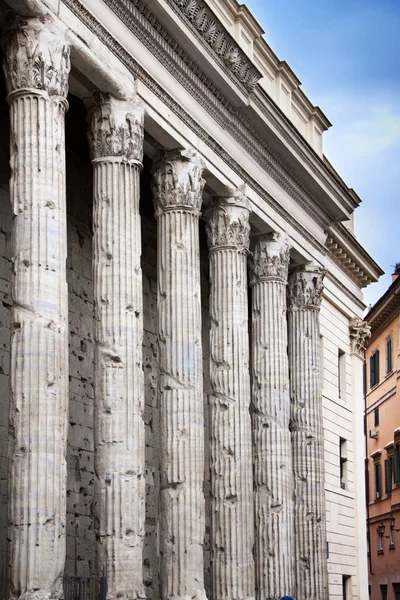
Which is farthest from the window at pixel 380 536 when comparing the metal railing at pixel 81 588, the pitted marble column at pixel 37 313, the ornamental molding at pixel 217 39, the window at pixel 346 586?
the pitted marble column at pixel 37 313

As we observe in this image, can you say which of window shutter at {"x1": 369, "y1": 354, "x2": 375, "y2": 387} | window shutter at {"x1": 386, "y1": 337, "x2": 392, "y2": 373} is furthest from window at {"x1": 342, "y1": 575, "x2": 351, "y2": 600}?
window shutter at {"x1": 369, "y1": 354, "x2": 375, "y2": 387}

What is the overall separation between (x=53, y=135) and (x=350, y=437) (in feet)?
67.2

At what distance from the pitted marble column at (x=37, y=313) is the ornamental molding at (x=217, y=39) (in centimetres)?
410

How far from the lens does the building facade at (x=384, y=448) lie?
46781 millimetres

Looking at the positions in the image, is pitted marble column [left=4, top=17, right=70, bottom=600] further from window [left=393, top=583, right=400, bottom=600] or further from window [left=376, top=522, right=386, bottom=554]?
window [left=376, top=522, right=386, bottom=554]

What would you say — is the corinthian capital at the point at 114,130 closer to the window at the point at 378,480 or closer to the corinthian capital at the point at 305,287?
the corinthian capital at the point at 305,287

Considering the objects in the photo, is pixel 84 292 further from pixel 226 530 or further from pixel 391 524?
pixel 391 524

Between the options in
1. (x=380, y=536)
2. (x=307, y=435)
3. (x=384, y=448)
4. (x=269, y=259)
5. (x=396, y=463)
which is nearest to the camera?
(x=269, y=259)

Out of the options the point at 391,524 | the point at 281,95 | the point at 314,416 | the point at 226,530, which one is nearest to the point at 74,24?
the point at 226,530

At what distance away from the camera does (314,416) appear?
89.7 ft

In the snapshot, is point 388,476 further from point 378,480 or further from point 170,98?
point 170,98

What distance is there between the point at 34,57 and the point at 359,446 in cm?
2153

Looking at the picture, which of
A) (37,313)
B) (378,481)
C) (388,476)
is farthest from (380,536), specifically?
(37,313)

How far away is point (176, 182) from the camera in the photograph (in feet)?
67.4
